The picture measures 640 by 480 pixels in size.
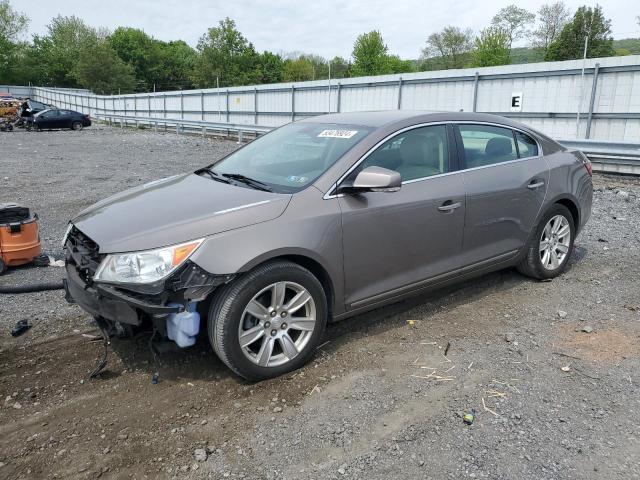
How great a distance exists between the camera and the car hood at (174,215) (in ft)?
10.2

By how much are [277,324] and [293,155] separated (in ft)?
4.83

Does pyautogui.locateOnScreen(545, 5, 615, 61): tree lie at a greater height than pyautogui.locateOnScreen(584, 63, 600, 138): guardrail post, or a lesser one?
greater

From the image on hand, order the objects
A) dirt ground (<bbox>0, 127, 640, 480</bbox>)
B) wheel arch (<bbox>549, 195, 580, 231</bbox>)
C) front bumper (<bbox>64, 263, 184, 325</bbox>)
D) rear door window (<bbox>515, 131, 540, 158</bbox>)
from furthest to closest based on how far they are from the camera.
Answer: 1. wheel arch (<bbox>549, 195, 580, 231</bbox>)
2. rear door window (<bbox>515, 131, 540, 158</bbox>)
3. front bumper (<bbox>64, 263, 184, 325</bbox>)
4. dirt ground (<bbox>0, 127, 640, 480</bbox>)

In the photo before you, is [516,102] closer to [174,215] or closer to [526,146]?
[526,146]

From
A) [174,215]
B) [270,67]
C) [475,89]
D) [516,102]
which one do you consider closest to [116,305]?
[174,215]

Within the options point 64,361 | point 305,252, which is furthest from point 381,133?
point 64,361

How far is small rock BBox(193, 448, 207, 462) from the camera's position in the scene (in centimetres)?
266

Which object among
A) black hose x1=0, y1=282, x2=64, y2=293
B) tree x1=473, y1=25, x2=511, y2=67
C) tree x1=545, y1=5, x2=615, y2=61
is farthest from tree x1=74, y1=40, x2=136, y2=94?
black hose x1=0, y1=282, x2=64, y2=293

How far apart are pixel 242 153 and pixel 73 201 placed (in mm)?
6150

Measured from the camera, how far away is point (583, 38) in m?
48.6

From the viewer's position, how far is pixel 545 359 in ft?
12.0

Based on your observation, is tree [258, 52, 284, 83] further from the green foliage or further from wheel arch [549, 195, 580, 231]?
wheel arch [549, 195, 580, 231]

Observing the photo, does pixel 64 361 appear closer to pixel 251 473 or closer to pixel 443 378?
pixel 251 473

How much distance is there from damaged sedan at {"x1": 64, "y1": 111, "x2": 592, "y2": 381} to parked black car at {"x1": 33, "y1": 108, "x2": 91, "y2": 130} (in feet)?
100
